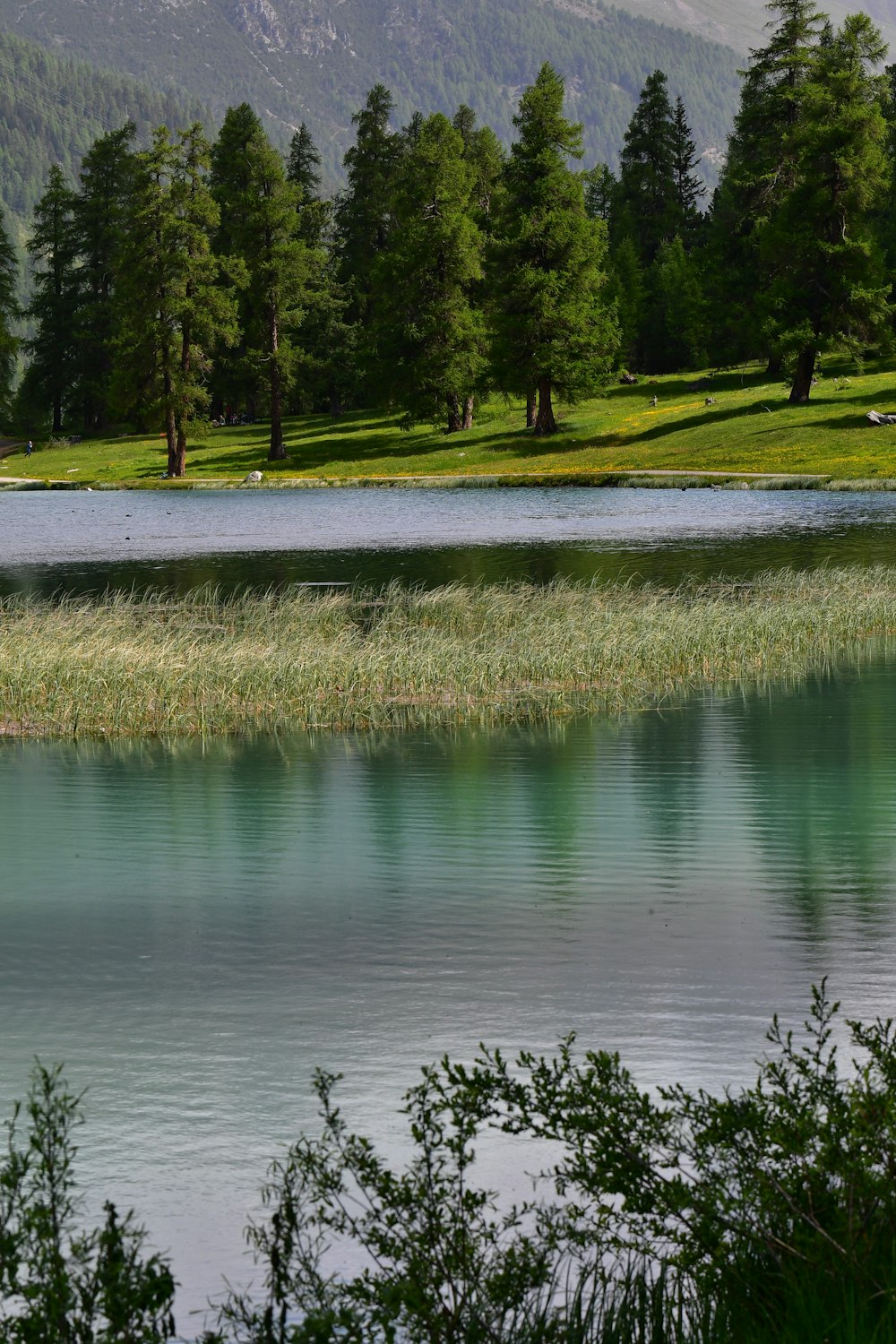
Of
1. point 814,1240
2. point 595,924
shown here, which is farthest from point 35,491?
point 814,1240

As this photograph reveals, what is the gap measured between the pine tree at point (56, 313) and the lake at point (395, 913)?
8235 centimetres

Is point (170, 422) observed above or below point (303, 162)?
below

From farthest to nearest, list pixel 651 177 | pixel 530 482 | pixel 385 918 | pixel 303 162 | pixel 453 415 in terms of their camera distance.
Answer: pixel 651 177 < pixel 303 162 < pixel 453 415 < pixel 530 482 < pixel 385 918

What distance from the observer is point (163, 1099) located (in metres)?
7.64

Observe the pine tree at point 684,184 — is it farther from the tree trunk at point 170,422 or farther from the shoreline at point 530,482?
the shoreline at point 530,482

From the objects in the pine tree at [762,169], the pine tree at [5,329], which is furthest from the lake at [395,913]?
the pine tree at [5,329]

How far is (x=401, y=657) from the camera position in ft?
66.8

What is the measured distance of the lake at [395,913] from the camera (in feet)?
25.2

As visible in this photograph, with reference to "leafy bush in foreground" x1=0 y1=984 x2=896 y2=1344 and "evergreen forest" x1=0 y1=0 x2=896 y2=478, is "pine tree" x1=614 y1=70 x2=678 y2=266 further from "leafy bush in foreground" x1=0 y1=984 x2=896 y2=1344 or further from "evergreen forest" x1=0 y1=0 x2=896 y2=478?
"leafy bush in foreground" x1=0 y1=984 x2=896 y2=1344

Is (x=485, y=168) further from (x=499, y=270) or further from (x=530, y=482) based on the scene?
(x=530, y=482)

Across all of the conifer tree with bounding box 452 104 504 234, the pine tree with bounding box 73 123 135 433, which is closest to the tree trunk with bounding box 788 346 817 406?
the conifer tree with bounding box 452 104 504 234

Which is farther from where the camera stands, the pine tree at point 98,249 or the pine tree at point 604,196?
the pine tree at point 604,196

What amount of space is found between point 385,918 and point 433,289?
64.0 meters

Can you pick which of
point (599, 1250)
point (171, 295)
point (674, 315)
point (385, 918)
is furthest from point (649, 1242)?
point (674, 315)
